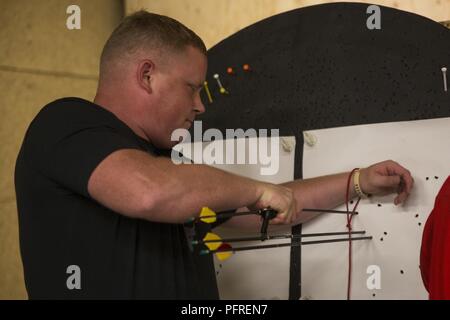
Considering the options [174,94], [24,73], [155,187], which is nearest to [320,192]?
[174,94]

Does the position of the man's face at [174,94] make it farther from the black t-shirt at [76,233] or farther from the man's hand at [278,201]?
the man's hand at [278,201]

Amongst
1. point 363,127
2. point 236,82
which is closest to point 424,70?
point 363,127

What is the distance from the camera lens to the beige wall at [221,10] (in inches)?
50.6

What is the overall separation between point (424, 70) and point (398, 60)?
0.19 ft

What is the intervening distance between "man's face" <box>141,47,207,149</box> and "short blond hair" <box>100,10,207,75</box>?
0.02 metres

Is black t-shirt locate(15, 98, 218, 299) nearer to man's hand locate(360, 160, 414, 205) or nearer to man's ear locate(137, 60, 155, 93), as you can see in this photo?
man's ear locate(137, 60, 155, 93)

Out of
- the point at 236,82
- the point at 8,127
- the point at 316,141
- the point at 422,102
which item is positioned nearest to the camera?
the point at 422,102

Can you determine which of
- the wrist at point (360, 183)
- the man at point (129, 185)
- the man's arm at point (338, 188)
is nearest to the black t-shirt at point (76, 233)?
the man at point (129, 185)

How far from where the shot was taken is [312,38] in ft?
3.96

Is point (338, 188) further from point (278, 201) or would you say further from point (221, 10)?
point (221, 10)

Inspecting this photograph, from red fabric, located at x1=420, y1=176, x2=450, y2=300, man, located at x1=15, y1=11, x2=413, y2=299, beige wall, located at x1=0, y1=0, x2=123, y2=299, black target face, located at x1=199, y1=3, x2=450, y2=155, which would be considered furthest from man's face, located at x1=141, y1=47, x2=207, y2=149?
beige wall, located at x1=0, y1=0, x2=123, y2=299

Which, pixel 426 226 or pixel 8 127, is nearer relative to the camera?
pixel 426 226

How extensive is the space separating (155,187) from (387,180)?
513 millimetres
